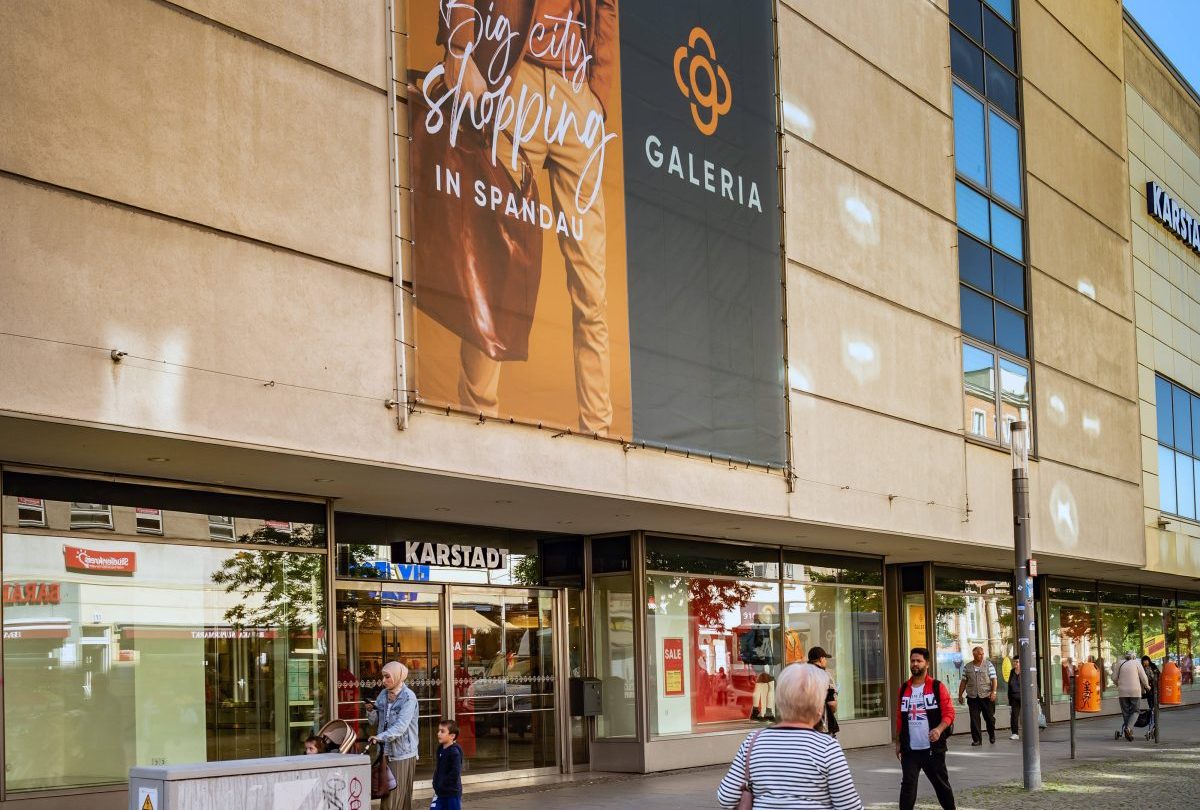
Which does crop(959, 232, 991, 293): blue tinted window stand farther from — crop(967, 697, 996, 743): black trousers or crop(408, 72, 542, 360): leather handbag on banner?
crop(408, 72, 542, 360): leather handbag on banner

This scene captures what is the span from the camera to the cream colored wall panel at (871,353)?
2084cm

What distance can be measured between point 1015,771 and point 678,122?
10.6m

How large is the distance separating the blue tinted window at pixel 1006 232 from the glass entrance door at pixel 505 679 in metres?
12.8

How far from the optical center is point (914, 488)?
2336cm

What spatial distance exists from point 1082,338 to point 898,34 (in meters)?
9.69

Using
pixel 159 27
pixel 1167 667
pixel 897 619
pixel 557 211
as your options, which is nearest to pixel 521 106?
pixel 557 211

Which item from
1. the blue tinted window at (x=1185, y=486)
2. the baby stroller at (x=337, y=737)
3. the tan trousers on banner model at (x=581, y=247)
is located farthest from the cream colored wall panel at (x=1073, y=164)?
the baby stroller at (x=337, y=737)

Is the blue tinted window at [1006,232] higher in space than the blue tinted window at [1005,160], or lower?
lower

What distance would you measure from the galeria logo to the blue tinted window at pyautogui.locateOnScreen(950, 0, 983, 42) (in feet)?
30.3

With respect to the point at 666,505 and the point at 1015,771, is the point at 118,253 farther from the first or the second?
the point at 1015,771

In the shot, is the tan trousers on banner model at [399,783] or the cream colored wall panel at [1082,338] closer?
the tan trousers on banner model at [399,783]

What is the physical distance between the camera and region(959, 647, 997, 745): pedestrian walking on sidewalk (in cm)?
2570

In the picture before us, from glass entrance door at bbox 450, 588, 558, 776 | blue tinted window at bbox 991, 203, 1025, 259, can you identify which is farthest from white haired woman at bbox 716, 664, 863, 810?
blue tinted window at bbox 991, 203, 1025, 259

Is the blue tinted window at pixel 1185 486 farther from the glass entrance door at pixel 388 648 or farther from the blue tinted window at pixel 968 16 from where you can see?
the glass entrance door at pixel 388 648
